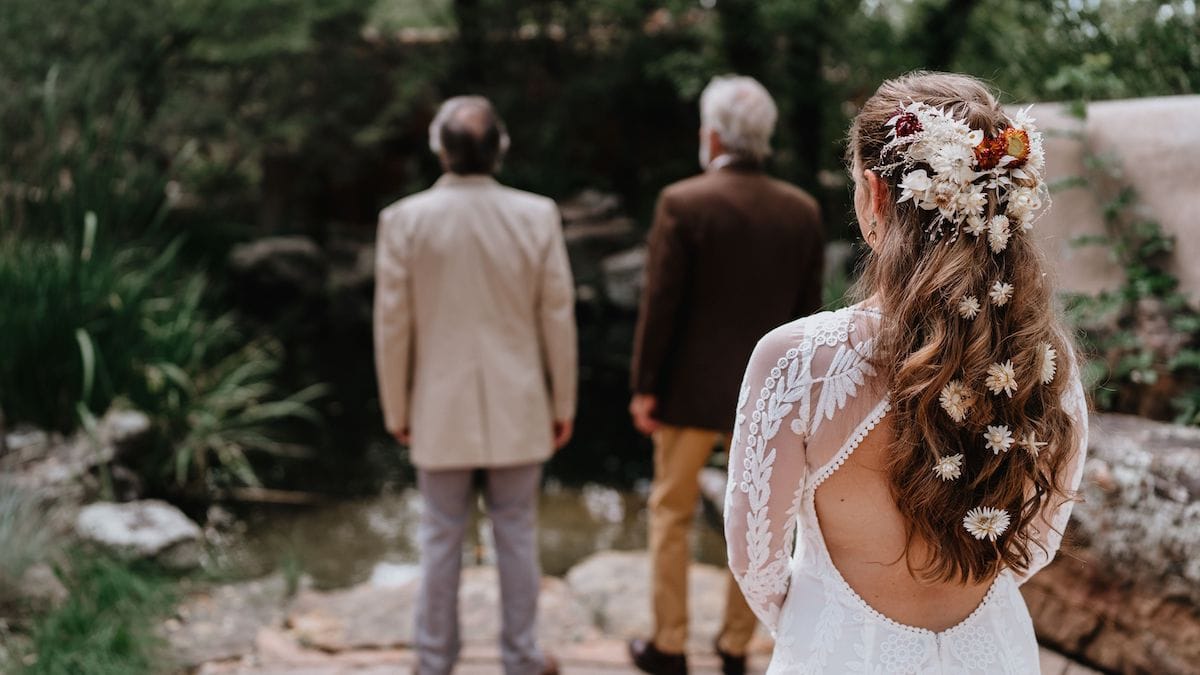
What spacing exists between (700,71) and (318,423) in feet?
14.5

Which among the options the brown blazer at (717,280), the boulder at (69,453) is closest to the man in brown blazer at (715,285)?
the brown blazer at (717,280)

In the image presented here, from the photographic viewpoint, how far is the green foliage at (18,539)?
307 centimetres

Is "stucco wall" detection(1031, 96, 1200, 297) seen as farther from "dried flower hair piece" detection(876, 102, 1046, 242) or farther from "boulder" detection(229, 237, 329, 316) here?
"boulder" detection(229, 237, 329, 316)

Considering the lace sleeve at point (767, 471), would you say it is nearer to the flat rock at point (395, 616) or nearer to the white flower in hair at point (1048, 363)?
the white flower in hair at point (1048, 363)

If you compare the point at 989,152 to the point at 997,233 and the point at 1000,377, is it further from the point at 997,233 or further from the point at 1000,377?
the point at 1000,377

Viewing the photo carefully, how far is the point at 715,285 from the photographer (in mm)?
2850

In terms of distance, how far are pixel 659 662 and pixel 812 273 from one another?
1212mm

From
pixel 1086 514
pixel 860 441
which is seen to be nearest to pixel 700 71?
pixel 1086 514

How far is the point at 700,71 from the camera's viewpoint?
8656 mm

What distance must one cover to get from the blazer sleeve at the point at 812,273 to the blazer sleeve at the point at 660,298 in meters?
0.35

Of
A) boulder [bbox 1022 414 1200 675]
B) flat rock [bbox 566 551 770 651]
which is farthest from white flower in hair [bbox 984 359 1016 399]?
flat rock [bbox 566 551 770 651]

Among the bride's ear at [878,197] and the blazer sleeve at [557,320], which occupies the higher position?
the bride's ear at [878,197]

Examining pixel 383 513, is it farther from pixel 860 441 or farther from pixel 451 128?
pixel 860 441

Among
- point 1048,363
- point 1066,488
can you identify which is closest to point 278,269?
point 1066,488
